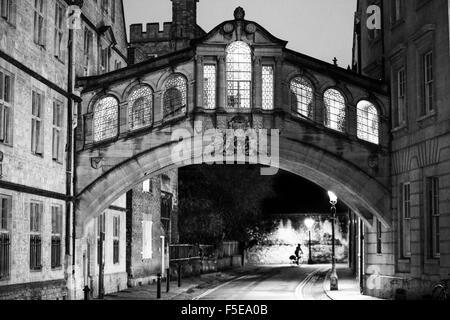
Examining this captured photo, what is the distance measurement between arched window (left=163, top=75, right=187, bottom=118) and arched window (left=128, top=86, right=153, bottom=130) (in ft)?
1.71

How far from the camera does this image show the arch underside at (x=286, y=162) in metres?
26.4

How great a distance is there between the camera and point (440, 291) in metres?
21.7

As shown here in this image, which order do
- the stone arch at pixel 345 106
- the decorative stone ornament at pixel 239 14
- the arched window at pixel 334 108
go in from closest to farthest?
the decorative stone ornament at pixel 239 14 < the stone arch at pixel 345 106 < the arched window at pixel 334 108

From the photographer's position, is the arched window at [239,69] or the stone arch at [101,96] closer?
the stone arch at [101,96]

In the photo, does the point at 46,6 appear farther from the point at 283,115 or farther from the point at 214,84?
the point at 283,115

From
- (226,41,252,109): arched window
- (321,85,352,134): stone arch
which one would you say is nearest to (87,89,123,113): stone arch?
(226,41,252,109): arched window

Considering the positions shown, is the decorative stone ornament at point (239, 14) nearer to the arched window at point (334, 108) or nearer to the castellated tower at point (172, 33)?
the arched window at point (334, 108)

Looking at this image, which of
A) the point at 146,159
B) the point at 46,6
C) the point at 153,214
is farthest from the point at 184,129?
the point at 153,214

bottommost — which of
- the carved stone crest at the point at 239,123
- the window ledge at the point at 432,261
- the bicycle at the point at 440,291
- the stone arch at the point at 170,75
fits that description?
the bicycle at the point at 440,291

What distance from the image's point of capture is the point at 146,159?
1055 inches

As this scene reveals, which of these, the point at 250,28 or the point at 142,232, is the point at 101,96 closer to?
the point at 250,28

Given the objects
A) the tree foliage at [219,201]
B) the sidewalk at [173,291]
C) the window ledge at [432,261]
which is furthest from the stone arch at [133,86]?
the tree foliage at [219,201]

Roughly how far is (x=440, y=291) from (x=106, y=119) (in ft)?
39.1

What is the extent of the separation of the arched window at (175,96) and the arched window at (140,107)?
52 centimetres
